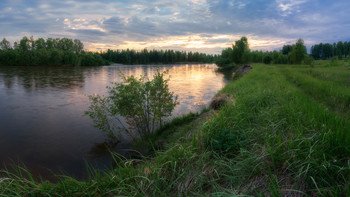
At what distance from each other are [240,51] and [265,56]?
34.9ft

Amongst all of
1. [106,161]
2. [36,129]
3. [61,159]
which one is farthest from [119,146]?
[36,129]

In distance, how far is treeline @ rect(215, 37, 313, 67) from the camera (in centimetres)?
4697

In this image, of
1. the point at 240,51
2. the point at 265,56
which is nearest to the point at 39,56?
the point at 240,51

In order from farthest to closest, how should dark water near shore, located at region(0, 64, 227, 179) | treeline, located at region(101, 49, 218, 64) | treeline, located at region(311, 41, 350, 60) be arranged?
treeline, located at region(101, 49, 218, 64)
treeline, located at region(311, 41, 350, 60)
dark water near shore, located at region(0, 64, 227, 179)

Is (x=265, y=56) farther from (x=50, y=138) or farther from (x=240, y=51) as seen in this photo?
(x=50, y=138)

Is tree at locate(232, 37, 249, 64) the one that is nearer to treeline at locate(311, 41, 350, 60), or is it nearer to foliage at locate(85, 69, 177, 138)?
treeline at locate(311, 41, 350, 60)

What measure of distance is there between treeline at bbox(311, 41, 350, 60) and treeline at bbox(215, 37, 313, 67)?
102ft

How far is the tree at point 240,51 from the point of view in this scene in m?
83.7

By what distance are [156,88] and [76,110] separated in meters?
9.63

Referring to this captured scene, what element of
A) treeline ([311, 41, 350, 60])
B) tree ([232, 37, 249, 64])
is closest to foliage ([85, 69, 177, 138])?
tree ([232, 37, 249, 64])

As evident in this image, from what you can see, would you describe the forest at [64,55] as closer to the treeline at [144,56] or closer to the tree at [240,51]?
the treeline at [144,56]

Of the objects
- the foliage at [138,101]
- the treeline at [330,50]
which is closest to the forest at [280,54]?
the treeline at [330,50]

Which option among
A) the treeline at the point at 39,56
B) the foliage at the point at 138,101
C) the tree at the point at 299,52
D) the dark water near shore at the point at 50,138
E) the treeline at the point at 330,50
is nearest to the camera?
the dark water near shore at the point at 50,138

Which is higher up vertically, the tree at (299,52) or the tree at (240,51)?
the tree at (240,51)
